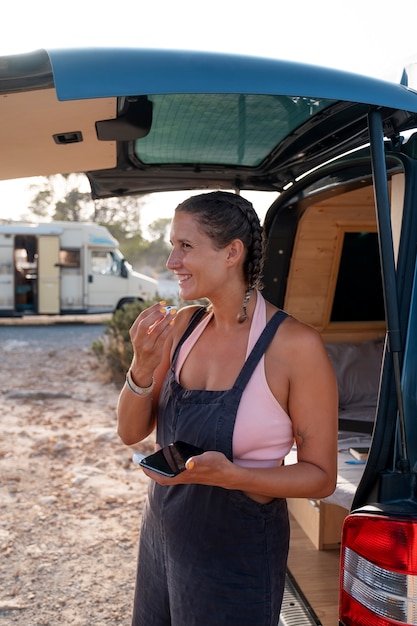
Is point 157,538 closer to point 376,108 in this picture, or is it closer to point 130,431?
point 130,431

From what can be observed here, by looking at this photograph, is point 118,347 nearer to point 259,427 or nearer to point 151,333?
point 151,333

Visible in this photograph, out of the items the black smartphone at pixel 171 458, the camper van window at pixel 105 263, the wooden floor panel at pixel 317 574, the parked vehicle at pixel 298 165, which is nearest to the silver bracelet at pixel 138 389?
the black smartphone at pixel 171 458

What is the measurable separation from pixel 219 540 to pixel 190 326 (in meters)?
0.69

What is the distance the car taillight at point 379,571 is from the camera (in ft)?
4.40

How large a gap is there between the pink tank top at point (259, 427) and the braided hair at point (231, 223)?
27 centimetres

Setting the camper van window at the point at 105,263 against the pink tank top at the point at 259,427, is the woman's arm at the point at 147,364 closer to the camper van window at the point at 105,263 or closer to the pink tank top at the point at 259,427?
the pink tank top at the point at 259,427

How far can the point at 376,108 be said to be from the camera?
60.6 inches

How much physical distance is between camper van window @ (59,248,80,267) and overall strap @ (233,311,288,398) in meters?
15.7

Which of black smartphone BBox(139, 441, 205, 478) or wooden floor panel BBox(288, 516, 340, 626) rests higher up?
black smartphone BBox(139, 441, 205, 478)

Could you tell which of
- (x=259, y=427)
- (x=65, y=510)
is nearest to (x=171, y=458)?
(x=259, y=427)

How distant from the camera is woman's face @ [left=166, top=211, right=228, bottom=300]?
68.0 inches

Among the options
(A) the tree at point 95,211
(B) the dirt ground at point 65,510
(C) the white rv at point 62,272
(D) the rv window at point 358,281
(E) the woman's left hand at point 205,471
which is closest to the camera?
(E) the woman's left hand at point 205,471

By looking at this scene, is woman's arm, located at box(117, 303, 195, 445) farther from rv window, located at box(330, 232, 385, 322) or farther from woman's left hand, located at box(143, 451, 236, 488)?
rv window, located at box(330, 232, 385, 322)

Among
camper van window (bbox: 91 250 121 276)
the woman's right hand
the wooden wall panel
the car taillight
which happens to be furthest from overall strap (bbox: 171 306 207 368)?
camper van window (bbox: 91 250 121 276)
